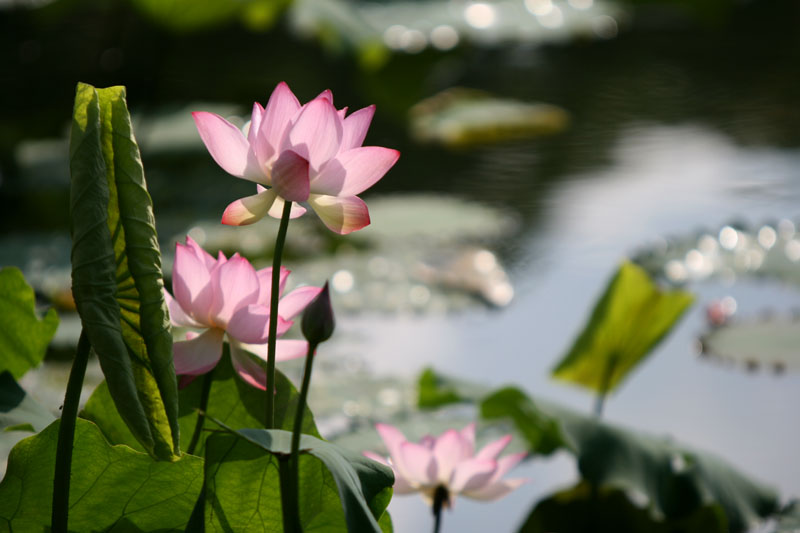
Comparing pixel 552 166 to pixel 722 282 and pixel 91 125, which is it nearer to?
pixel 722 282

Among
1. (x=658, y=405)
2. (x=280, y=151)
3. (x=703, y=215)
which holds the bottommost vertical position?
(x=658, y=405)

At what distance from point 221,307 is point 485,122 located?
195 cm

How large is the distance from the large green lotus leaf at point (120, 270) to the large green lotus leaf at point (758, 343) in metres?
1.04

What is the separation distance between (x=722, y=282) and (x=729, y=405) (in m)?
0.35

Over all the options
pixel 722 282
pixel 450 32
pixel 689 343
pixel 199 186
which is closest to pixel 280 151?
pixel 689 343

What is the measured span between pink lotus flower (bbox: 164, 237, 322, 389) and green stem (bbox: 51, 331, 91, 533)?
0.06 meters

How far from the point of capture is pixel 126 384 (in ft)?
1.19

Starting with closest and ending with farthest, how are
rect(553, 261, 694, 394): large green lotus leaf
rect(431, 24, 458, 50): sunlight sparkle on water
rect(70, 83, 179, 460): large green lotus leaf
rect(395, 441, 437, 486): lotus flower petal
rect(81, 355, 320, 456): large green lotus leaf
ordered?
rect(70, 83, 179, 460): large green lotus leaf → rect(81, 355, 320, 456): large green lotus leaf → rect(395, 441, 437, 486): lotus flower petal → rect(553, 261, 694, 394): large green lotus leaf → rect(431, 24, 458, 50): sunlight sparkle on water

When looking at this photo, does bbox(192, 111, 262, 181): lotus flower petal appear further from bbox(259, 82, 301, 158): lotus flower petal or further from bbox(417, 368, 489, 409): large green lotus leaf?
bbox(417, 368, 489, 409): large green lotus leaf

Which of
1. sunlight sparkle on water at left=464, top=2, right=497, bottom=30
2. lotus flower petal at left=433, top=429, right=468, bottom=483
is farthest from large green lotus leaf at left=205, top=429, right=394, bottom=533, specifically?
sunlight sparkle on water at left=464, top=2, right=497, bottom=30

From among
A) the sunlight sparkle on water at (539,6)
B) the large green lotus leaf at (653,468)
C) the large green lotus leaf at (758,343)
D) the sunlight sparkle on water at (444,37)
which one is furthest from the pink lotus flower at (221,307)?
the sunlight sparkle on water at (539,6)

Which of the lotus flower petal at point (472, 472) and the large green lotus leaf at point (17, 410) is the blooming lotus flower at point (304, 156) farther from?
the lotus flower petal at point (472, 472)

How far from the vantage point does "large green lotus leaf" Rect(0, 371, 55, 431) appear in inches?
18.0

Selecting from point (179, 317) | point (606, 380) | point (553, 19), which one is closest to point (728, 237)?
point (606, 380)
